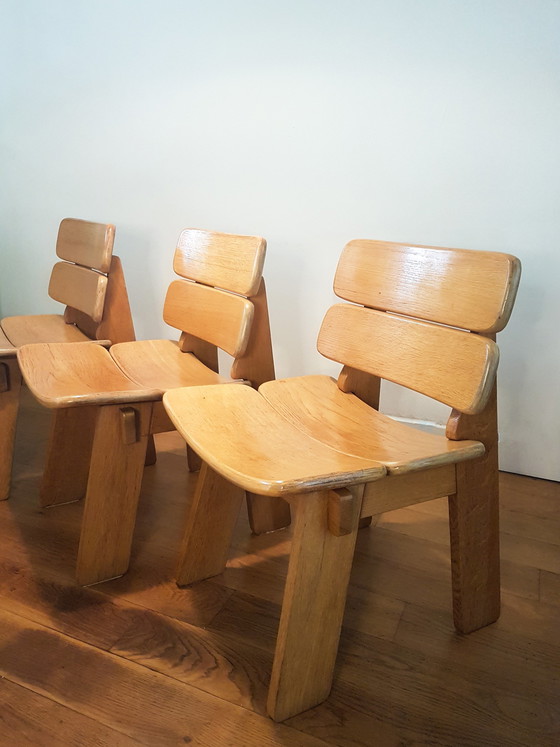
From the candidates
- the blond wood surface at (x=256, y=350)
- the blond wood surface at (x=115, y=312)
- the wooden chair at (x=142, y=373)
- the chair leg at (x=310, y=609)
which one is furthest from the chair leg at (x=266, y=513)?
the blond wood surface at (x=115, y=312)

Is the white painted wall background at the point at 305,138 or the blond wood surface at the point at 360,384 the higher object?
the white painted wall background at the point at 305,138

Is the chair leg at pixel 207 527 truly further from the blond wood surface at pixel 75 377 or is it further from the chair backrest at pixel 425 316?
the chair backrest at pixel 425 316

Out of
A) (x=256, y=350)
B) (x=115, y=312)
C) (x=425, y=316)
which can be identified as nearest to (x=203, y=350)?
(x=256, y=350)

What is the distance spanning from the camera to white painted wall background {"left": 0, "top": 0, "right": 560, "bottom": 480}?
Result: 5.40ft

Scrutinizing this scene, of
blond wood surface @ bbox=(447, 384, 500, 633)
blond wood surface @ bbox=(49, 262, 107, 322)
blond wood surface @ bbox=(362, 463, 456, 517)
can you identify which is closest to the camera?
blond wood surface @ bbox=(362, 463, 456, 517)

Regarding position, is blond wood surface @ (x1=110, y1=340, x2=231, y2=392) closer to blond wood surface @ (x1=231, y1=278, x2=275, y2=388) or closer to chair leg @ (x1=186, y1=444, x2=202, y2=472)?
blond wood surface @ (x1=231, y1=278, x2=275, y2=388)

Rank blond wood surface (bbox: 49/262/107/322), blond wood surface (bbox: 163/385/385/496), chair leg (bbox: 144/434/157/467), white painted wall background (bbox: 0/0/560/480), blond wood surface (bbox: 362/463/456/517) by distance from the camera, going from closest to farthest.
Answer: blond wood surface (bbox: 163/385/385/496)
blond wood surface (bbox: 362/463/456/517)
white painted wall background (bbox: 0/0/560/480)
blond wood surface (bbox: 49/262/107/322)
chair leg (bbox: 144/434/157/467)

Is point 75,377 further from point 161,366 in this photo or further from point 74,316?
point 74,316

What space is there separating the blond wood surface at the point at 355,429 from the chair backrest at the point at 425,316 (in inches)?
3.3

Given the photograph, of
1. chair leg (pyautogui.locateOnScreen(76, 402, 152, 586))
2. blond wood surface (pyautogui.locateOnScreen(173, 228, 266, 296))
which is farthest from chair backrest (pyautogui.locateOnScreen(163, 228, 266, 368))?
chair leg (pyautogui.locateOnScreen(76, 402, 152, 586))

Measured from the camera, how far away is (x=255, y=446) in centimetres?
98

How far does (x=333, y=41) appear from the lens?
5.84 ft

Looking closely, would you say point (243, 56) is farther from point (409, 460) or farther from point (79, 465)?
point (409, 460)

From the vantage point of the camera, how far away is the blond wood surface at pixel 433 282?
1047 millimetres
